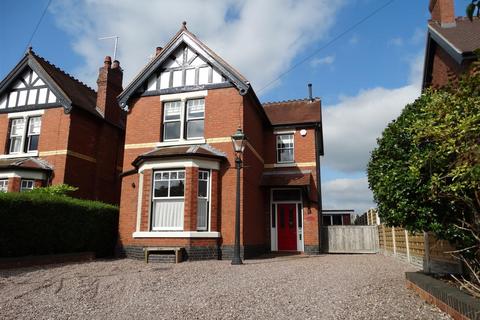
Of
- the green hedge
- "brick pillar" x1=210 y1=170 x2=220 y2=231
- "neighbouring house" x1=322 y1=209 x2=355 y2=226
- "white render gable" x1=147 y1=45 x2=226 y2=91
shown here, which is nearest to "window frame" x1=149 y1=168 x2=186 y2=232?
"brick pillar" x1=210 y1=170 x2=220 y2=231

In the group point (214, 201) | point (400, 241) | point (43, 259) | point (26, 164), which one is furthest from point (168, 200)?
point (400, 241)

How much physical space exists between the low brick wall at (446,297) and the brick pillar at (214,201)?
7.57m

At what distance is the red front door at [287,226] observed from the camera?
56.8ft

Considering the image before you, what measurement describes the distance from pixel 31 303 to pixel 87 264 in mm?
5241

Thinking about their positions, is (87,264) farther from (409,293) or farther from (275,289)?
(409,293)

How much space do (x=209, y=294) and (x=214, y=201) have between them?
6577mm

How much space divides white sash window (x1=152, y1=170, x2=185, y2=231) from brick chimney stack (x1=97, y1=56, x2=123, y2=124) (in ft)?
27.6

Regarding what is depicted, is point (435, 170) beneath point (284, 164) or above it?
beneath

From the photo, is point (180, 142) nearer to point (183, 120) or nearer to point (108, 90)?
point (183, 120)

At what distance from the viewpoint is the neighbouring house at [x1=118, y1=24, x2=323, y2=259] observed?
13.3 meters

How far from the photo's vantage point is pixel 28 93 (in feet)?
61.2

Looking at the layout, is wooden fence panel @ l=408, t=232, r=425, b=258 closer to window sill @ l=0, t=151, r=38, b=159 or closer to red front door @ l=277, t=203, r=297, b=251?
red front door @ l=277, t=203, r=297, b=251

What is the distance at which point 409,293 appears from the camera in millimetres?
6656

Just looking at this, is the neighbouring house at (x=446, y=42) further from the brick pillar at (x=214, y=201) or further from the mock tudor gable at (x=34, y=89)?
the mock tudor gable at (x=34, y=89)
